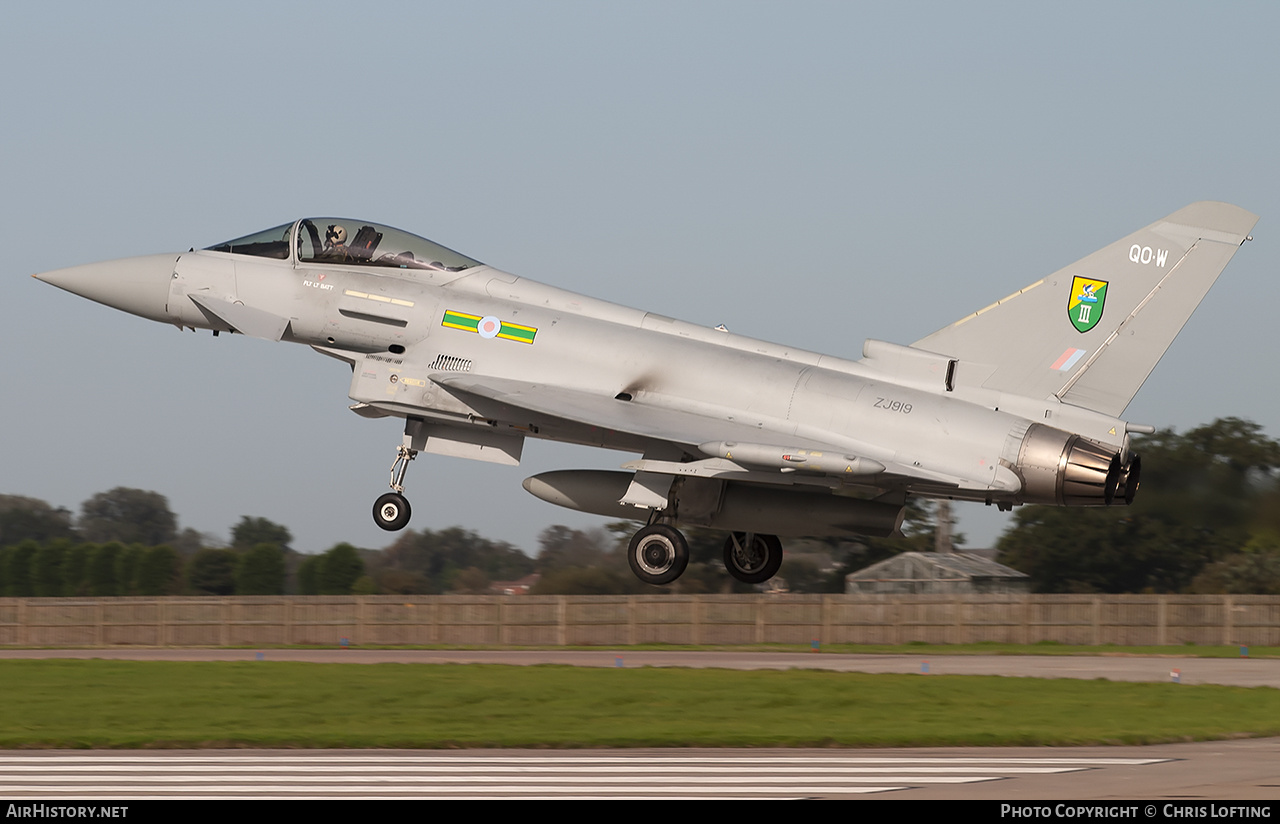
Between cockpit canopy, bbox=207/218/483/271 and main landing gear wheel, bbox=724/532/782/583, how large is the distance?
18.7 ft

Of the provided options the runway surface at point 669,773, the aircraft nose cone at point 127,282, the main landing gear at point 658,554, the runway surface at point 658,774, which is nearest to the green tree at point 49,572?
the aircraft nose cone at point 127,282

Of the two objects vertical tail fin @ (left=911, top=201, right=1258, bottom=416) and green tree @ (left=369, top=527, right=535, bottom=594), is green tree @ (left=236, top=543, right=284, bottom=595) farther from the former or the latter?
vertical tail fin @ (left=911, top=201, right=1258, bottom=416)

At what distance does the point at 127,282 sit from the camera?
21141 millimetres

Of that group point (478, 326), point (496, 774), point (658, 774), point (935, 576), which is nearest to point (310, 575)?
point (935, 576)

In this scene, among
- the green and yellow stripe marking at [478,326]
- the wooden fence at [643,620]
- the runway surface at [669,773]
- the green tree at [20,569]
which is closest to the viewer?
the runway surface at [669,773]

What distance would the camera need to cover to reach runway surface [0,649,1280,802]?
11.9m

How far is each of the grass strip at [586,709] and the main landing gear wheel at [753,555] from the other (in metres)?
1.66

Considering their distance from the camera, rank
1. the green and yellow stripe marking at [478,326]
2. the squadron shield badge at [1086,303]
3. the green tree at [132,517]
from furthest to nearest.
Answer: the green tree at [132,517] < the green and yellow stripe marking at [478,326] < the squadron shield badge at [1086,303]

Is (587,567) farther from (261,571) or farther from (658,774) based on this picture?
(658,774)

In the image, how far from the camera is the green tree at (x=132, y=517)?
255ft

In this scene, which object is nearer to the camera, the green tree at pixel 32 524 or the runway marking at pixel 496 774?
the runway marking at pixel 496 774

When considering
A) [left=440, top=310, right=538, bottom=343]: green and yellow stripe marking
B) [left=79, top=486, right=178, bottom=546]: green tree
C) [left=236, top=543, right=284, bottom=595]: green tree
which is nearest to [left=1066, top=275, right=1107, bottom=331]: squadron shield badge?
[left=440, top=310, right=538, bottom=343]: green and yellow stripe marking

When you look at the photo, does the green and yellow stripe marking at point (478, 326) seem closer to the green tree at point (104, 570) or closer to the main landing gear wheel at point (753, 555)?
the main landing gear wheel at point (753, 555)

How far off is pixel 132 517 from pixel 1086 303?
2767 inches
